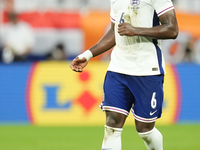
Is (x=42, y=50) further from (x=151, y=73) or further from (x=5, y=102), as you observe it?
(x=151, y=73)

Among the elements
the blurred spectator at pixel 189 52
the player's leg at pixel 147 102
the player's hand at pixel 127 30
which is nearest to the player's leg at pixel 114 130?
the player's leg at pixel 147 102

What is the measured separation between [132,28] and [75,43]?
31.8 feet

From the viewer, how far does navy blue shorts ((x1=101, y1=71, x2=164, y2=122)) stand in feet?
14.9

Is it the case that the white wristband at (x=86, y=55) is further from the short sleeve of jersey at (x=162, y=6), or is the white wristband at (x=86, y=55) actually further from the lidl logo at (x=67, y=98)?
the lidl logo at (x=67, y=98)

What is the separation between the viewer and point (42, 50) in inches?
523

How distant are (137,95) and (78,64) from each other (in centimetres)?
73

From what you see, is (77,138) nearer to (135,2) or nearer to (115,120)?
(115,120)

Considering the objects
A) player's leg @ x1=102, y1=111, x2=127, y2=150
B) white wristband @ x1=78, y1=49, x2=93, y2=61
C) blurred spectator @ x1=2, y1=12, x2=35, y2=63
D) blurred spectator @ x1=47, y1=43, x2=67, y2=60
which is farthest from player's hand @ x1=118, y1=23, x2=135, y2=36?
blurred spectator @ x1=47, y1=43, x2=67, y2=60

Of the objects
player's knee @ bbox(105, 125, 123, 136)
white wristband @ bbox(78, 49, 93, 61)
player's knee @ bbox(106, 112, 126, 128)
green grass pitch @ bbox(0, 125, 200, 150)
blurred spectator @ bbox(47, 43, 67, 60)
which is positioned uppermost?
white wristband @ bbox(78, 49, 93, 61)

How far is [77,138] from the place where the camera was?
7605 millimetres

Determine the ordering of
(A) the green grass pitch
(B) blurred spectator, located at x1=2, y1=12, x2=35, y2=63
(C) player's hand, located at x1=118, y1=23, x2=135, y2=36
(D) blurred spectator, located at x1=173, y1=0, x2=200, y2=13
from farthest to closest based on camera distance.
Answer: (D) blurred spectator, located at x1=173, y1=0, x2=200, y2=13
(B) blurred spectator, located at x1=2, y1=12, x2=35, y2=63
(A) the green grass pitch
(C) player's hand, located at x1=118, y1=23, x2=135, y2=36

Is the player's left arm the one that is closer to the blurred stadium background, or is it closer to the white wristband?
the white wristband

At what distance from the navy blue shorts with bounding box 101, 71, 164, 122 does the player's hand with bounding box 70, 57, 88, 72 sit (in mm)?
375

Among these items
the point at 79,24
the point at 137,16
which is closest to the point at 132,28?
the point at 137,16
